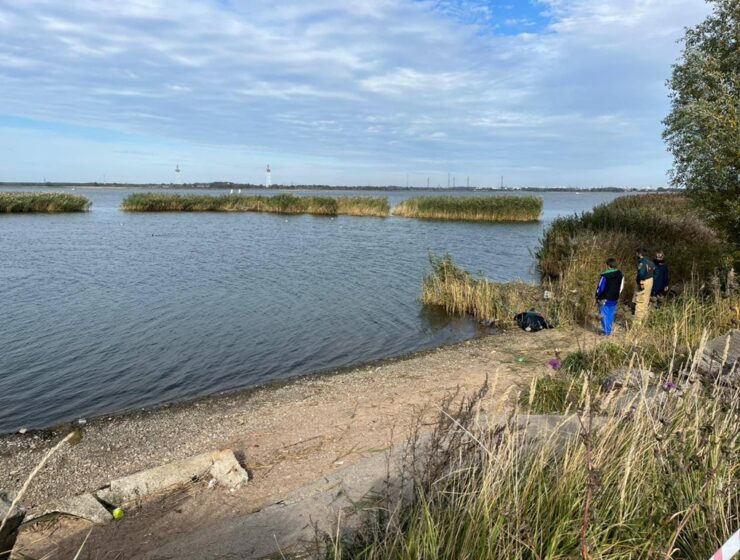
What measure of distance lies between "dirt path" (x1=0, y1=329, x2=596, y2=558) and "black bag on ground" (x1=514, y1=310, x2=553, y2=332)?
8.34ft

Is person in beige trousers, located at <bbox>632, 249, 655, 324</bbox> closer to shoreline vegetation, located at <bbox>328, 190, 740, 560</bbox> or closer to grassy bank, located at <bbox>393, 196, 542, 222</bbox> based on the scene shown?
shoreline vegetation, located at <bbox>328, 190, 740, 560</bbox>

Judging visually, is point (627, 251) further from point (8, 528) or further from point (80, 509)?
point (8, 528)

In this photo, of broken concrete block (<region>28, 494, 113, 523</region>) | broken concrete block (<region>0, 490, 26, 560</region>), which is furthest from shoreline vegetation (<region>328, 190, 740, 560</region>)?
broken concrete block (<region>28, 494, 113, 523</region>)

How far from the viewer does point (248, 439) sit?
23.7ft

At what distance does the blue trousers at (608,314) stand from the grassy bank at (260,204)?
149 ft

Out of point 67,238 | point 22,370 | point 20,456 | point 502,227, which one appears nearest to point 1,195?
point 67,238

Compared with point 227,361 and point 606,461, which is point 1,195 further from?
point 606,461

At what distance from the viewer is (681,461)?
326 cm

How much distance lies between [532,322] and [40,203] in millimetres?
55573

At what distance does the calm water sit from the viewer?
10047 millimetres

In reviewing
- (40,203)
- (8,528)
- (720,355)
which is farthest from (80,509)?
(40,203)

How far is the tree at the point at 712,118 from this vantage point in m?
10.3

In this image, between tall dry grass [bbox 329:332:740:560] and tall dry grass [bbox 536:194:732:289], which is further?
tall dry grass [bbox 536:194:732:289]

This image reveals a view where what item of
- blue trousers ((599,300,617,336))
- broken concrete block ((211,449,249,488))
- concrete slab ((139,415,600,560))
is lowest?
broken concrete block ((211,449,249,488))
